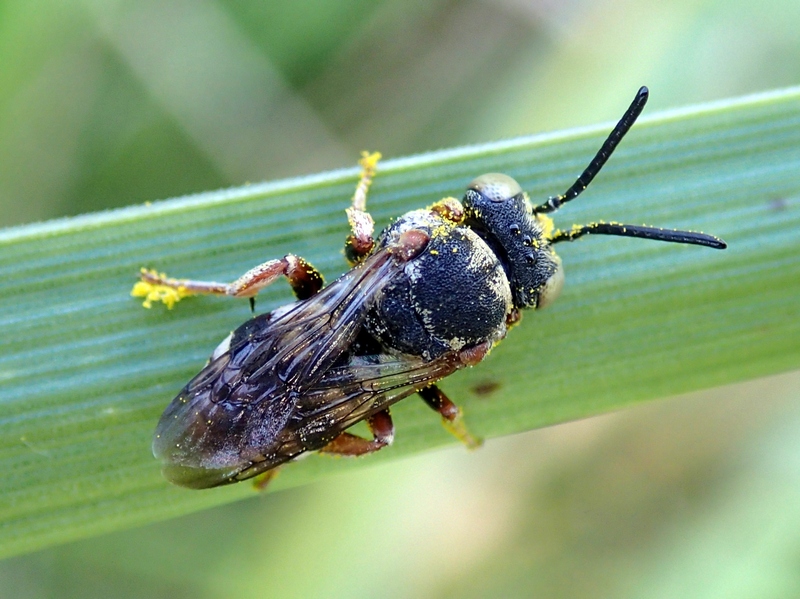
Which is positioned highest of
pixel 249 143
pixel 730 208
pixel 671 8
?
pixel 671 8

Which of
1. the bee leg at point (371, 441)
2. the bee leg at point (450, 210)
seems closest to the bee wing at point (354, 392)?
the bee leg at point (371, 441)

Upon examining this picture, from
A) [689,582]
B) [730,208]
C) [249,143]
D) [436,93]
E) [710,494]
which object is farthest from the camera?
[436,93]

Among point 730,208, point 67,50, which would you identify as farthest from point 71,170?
point 730,208

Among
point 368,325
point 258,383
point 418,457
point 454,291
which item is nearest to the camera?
point 258,383

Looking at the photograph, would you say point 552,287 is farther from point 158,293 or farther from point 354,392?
point 158,293

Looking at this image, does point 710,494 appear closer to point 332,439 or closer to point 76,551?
point 332,439

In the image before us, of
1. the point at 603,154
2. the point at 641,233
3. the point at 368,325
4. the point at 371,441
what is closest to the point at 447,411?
the point at 371,441

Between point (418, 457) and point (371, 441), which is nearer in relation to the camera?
point (371, 441)
